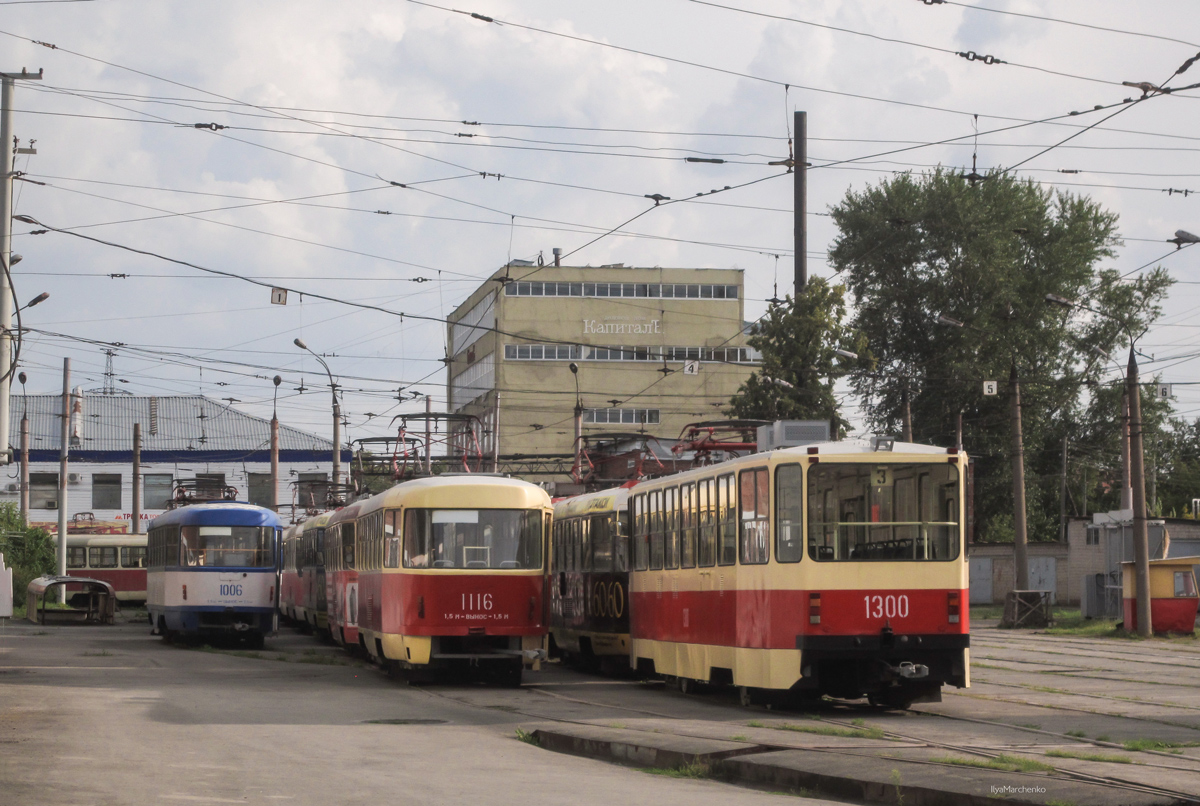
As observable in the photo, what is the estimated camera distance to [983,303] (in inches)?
2392

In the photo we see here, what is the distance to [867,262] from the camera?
62.9 m

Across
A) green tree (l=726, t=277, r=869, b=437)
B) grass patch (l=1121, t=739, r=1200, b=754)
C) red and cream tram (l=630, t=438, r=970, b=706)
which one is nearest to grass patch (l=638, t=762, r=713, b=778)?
grass patch (l=1121, t=739, r=1200, b=754)

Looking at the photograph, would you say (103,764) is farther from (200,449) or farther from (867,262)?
(200,449)

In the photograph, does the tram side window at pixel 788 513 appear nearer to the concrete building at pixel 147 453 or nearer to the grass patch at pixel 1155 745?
the grass patch at pixel 1155 745

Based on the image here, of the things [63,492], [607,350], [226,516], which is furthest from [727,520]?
[607,350]

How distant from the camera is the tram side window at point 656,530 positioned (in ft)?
65.7

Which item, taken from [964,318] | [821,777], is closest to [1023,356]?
[964,318]

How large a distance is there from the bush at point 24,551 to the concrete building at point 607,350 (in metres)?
35.4

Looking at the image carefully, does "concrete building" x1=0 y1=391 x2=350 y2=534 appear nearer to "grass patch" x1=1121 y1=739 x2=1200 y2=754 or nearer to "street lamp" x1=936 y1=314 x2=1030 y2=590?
"street lamp" x1=936 y1=314 x2=1030 y2=590

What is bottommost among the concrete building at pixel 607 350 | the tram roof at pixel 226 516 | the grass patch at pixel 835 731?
the grass patch at pixel 835 731

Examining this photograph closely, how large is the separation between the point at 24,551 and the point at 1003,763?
50.4 metres

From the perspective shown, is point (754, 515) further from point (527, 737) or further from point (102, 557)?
point (102, 557)

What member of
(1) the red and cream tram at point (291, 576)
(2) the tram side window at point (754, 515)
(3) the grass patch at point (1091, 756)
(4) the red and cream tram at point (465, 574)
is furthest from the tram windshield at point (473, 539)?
(1) the red and cream tram at point (291, 576)

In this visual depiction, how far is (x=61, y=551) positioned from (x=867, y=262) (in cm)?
3248
